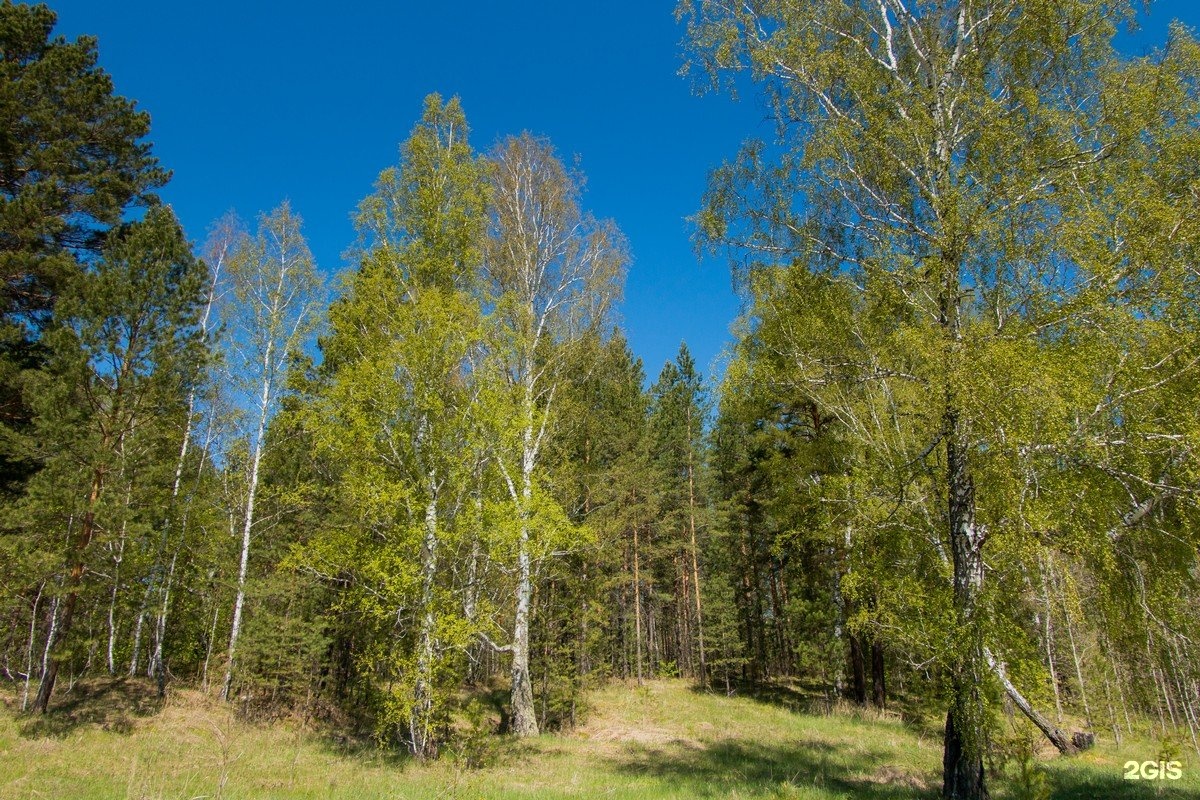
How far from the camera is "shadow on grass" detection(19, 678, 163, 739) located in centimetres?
1017

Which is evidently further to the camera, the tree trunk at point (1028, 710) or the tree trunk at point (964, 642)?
the tree trunk at point (1028, 710)

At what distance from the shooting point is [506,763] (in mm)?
9789

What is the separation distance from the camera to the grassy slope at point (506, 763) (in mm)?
7102

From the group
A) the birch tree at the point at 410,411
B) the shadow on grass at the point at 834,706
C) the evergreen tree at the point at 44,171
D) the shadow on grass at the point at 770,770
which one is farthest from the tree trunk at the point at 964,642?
the evergreen tree at the point at 44,171

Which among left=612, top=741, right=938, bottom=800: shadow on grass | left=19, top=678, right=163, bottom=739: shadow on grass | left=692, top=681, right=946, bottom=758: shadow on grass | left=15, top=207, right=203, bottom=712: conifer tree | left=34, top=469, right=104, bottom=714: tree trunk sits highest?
left=15, top=207, right=203, bottom=712: conifer tree

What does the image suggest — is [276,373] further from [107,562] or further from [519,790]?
[519,790]

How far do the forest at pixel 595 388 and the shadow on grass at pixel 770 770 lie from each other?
5.28 feet

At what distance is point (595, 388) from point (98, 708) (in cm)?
1498

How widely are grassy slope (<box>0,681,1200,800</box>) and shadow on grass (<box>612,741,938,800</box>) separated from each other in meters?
0.03

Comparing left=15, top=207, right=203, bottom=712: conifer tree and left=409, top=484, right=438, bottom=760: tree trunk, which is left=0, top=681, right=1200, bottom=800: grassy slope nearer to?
left=409, top=484, right=438, bottom=760: tree trunk

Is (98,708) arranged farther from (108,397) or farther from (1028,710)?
(1028,710)

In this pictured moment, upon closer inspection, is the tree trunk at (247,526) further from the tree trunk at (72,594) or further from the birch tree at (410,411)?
the birch tree at (410,411)

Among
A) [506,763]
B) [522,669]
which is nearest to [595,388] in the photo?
[522,669]

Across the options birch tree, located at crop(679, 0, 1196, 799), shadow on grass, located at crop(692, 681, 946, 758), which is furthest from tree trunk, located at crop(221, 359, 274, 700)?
shadow on grass, located at crop(692, 681, 946, 758)
